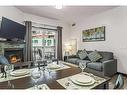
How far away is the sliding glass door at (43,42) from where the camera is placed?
16.9 feet

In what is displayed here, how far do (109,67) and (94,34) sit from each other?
1.68 m

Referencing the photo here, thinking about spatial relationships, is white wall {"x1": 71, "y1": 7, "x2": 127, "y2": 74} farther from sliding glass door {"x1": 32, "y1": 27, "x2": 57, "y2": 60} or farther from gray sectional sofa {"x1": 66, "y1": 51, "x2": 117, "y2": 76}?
sliding glass door {"x1": 32, "y1": 27, "x2": 57, "y2": 60}

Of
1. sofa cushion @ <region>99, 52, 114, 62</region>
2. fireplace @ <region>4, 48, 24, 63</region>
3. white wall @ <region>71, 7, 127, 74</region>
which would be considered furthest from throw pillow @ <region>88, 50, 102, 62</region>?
fireplace @ <region>4, 48, 24, 63</region>

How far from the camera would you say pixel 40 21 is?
4.96 m

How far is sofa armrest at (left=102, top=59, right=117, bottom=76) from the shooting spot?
321 centimetres

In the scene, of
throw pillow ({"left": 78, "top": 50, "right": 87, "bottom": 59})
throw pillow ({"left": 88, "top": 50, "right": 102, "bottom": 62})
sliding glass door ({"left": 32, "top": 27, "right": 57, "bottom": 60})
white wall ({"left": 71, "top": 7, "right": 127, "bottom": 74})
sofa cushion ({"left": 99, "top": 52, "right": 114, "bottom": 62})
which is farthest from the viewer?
sliding glass door ({"left": 32, "top": 27, "right": 57, "bottom": 60})

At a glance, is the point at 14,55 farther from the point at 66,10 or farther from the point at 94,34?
the point at 94,34

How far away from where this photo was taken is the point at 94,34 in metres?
4.59

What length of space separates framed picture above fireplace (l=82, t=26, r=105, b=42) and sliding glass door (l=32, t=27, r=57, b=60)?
1.53 metres

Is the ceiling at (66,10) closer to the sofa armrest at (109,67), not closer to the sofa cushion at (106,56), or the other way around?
the sofa cushion at (106,56)

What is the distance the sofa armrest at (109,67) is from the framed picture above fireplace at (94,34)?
1080 mm
